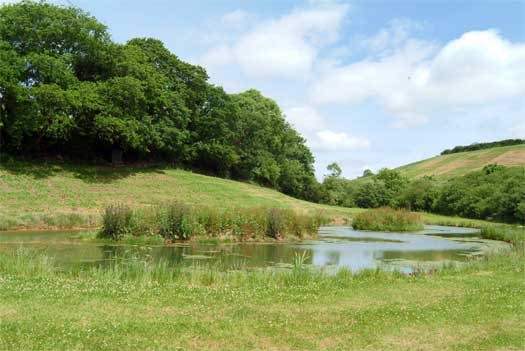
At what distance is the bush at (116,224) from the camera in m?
26.8

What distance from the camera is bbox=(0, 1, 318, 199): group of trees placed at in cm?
4719

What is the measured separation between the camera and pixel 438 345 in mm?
9039

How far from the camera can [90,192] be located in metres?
45.8

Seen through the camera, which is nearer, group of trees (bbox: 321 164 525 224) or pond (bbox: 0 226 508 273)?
pond (bbox: 0 226 508 273)

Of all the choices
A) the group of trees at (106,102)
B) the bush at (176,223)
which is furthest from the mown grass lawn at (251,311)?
the group of trees at (106,102)

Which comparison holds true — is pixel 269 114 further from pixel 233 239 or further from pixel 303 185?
pixel 233 239

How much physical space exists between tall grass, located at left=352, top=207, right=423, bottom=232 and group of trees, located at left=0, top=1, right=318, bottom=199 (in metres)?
24.0

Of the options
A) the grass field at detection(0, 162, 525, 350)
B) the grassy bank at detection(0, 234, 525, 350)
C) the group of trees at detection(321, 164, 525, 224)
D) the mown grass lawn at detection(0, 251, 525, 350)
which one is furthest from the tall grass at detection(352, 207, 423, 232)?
the mown grass lawn at detection(0, 251, 525, 350)

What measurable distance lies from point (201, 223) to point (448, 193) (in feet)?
197

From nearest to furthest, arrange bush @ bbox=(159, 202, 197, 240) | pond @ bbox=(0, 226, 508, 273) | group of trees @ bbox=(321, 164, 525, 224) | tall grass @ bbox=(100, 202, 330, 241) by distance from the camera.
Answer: pond @ bbox=(0, 226, 508, 273), tall grass @ bbox=(100, 202, 330, 241), bush @ bbox=(159, 202, 197, 240), group of trees @ bbox=(321, 164, 525, 224)

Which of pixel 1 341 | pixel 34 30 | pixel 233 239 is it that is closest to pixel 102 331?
pixel 1 341

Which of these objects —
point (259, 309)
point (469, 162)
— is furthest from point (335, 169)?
point (259, 309)

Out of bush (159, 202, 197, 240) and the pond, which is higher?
bush (159, 202, 197, 240)

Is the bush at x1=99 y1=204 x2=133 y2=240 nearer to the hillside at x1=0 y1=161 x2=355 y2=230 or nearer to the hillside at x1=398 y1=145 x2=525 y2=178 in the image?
the hillside at x1=0 y1=161 x2=355 y2=230
